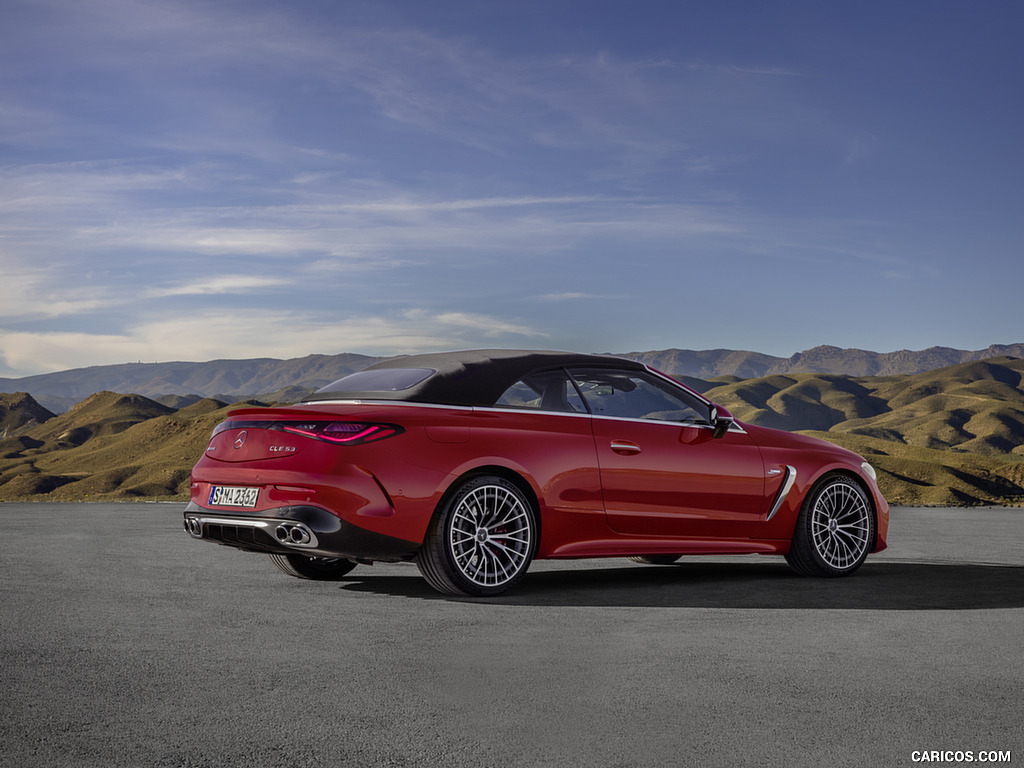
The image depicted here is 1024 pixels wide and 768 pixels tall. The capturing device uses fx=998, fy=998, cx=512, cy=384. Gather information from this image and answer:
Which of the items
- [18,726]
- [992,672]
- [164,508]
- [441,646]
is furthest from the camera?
[164,508]

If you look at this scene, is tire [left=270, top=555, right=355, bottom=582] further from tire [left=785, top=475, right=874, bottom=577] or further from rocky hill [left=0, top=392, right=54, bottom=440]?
rocky hill [left=0, top=392, right=54, bottom=440]

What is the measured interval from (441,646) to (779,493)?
3959mm

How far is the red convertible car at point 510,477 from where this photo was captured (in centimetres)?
652

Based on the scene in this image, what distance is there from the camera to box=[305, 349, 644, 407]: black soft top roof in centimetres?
702

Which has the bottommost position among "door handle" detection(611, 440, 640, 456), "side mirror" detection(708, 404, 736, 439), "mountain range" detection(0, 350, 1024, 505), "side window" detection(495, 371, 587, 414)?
"mountain range" detection(0, 350, 1024, 505)

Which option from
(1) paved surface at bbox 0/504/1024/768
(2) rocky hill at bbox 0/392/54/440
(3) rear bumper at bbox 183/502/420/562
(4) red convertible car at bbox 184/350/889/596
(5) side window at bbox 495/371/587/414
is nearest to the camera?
(1) paved surface at bbox 0/504/1024/768

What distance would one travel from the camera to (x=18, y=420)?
119m

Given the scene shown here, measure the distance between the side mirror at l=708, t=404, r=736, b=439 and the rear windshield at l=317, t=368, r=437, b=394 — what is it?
2357 millimetres

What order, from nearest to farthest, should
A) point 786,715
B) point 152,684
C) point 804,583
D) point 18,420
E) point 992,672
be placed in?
1. point 786,715
2. point 152,684
3. point 992,672
4. point 804,583
5. point 18,420

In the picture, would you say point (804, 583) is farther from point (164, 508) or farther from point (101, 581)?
point (164, 508)

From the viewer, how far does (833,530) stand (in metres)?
8.49

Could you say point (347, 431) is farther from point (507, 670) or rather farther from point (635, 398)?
point (635, 398)

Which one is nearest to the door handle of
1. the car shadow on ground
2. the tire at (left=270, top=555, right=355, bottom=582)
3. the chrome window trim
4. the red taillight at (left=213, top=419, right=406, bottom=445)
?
the chrome window trim

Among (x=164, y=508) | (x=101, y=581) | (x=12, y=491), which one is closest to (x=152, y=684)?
(x=101, y=581)
